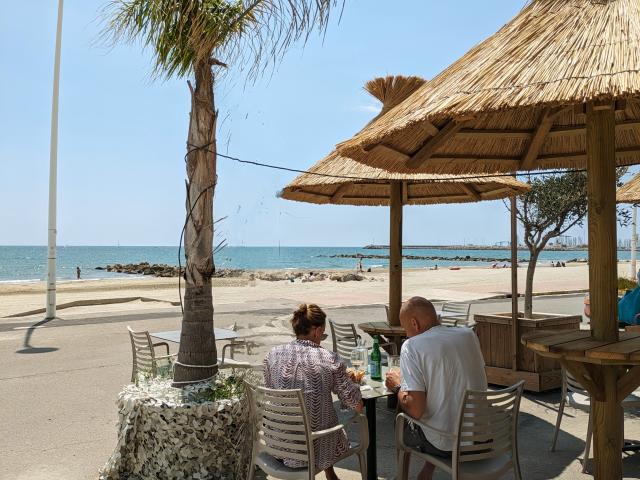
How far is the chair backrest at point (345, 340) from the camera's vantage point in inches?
254

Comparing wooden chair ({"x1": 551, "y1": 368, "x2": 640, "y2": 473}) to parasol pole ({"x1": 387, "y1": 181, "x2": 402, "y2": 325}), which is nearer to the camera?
wooden chair ({"x1": 551, "y1": 368, "x2": 640, "y2": 473})

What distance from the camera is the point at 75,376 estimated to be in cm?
808

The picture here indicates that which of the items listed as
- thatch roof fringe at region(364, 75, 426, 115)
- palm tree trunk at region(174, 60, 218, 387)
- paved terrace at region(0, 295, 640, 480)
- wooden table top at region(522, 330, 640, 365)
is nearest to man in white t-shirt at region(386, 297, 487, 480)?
wooden table top at region(522, 330, 640, 365)

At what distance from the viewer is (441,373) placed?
11.8ft

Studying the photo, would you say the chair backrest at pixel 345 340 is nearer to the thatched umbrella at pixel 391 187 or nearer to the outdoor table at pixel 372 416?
the thatched umbrella at pixel 391 187

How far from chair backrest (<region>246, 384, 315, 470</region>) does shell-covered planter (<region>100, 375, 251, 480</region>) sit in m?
0.65

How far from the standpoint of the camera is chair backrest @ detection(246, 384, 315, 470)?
3422 millimetres

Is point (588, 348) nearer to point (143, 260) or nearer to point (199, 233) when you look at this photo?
point (199, 233)

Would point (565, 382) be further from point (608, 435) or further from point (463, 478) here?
point (463, 478)

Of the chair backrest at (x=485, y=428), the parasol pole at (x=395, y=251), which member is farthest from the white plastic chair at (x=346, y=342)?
the chair backrest at (x=485, y=428)

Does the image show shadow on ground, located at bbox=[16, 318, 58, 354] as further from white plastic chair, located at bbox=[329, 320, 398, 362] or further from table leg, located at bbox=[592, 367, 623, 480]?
table leg, located at bbox=[592, 367, 623, 480]

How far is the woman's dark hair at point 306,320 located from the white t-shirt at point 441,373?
0.59m

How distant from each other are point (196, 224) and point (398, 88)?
4.10m

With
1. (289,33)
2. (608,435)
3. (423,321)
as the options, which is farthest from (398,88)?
(608,435)
